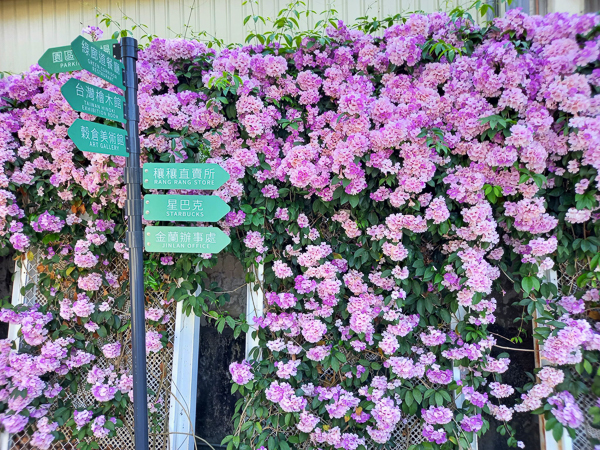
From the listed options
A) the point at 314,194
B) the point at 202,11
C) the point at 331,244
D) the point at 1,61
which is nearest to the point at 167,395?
the point at 331,244

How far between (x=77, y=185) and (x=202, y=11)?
1.87 metres

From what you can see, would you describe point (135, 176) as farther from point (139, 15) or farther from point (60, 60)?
point (139, 15)

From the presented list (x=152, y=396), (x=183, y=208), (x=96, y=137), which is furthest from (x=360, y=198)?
(x=152, y=396)

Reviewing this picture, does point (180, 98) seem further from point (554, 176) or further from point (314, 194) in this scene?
point (554, 176)

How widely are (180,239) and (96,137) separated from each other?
2.04 feet

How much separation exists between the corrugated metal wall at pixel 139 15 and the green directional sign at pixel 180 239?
1997 mm

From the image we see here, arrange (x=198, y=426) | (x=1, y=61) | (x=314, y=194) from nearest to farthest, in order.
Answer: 1. (x=314, y=194)
2. (x=198, y=426)
3. (x=1, y=61)

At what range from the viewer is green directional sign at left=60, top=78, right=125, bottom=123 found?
148 centimetres

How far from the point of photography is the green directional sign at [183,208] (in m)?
1.89

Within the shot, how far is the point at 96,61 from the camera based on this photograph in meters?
1.54

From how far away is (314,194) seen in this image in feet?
7.47

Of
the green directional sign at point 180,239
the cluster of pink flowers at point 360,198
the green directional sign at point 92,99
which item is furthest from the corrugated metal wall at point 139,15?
the green directional sign at point 180,239

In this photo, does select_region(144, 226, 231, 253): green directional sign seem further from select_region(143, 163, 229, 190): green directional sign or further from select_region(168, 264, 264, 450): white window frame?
select_region(168, 264, 264, 450): white window frame

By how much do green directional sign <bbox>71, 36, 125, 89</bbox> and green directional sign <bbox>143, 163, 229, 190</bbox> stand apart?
0.44 m
